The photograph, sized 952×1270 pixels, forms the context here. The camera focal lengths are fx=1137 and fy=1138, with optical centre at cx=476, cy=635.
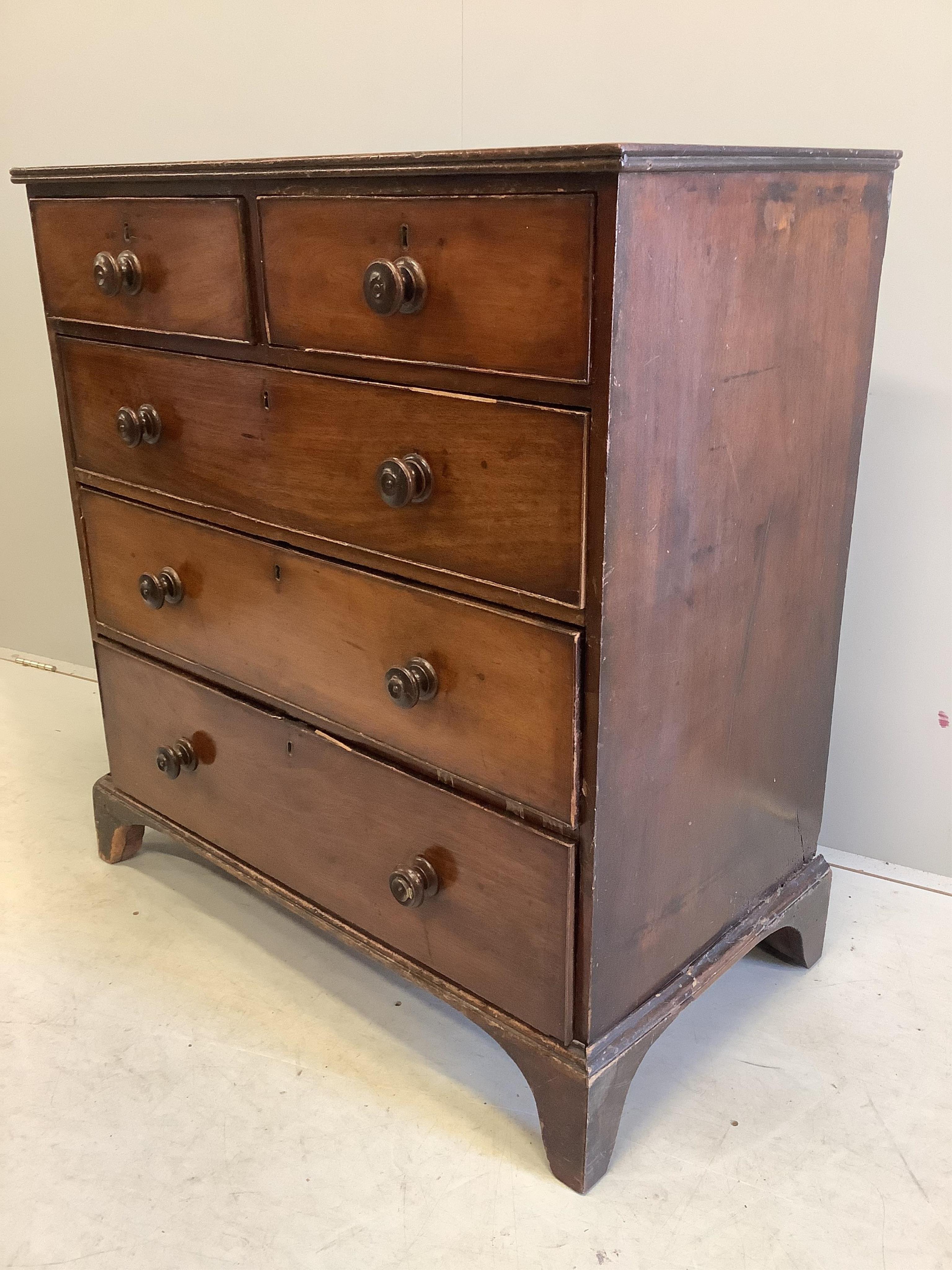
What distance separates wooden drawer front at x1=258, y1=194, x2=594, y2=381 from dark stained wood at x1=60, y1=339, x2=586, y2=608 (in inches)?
2.0

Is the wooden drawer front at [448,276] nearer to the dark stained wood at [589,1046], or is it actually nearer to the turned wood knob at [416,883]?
the turned wood knob at [416,883]

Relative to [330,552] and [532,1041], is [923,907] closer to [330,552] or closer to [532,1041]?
[532,1041]

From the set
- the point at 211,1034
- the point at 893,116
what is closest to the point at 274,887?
the point at 211,1034

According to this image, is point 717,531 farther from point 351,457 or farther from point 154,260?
point 154,260

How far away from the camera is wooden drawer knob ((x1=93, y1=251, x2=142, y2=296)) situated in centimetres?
146

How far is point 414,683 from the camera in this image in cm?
128

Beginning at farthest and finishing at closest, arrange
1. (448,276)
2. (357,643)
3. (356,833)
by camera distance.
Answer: (356,833) → (357,643) → (448,276)

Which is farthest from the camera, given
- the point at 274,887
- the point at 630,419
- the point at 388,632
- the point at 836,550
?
the point at 274,887

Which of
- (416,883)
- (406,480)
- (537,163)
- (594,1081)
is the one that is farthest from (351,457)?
(594,1081)

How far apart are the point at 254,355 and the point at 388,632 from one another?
0.37 metres

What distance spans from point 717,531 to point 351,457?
0.42 meters

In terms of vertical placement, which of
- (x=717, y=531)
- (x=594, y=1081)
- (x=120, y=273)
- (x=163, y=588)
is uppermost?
(x=120, y=273)

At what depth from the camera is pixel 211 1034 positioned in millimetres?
1570

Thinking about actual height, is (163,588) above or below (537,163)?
below
